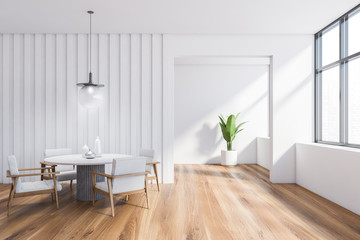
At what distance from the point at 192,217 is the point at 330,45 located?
12.8 ft

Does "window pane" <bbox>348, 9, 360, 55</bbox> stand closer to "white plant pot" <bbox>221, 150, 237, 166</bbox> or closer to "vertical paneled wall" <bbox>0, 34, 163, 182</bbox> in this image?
"vertical paneled wall" <bbox>0, 34, 163, 182</bbox>

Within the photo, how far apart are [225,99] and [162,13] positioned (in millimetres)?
4262

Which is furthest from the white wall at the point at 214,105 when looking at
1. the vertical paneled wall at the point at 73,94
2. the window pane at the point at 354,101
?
the window pane at the point at 354,101

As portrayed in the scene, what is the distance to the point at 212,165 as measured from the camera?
314 inches

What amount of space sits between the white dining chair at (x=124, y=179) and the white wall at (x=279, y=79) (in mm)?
1912

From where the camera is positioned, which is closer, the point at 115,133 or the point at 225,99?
the point at 115,133

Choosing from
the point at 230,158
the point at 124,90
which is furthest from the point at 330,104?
the point at 124,90

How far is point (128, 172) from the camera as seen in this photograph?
358 centimetres

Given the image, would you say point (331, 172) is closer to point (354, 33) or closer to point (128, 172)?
Result: point (354, 33)

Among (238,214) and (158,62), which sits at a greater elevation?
(158,62)

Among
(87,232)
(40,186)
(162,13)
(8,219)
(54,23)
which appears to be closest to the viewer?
(87,232)

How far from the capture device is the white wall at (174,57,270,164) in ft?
27.1

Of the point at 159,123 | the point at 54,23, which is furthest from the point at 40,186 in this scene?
the point at 54,23

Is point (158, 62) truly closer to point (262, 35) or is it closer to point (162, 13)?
point (162, 13)
